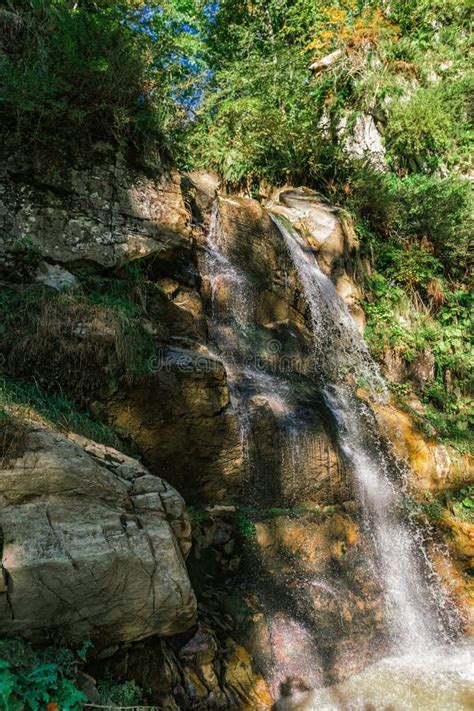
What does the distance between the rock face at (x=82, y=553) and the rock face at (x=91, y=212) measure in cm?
295

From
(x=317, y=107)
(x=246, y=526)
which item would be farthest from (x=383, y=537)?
(x=317, y=107)

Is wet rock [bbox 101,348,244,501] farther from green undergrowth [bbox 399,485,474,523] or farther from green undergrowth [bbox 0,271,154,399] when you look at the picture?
green undergrowth [bbox 399,485,474,523]

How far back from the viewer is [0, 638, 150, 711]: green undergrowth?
209 centimetres

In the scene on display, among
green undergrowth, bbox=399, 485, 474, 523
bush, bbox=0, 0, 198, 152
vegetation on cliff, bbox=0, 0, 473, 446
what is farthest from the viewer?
green undergrowth, bbox=399, 485, 474, 523

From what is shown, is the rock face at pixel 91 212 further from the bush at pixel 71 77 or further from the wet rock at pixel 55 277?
the bush at pixel 71 77

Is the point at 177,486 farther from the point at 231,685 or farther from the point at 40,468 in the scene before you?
the point at 40,468

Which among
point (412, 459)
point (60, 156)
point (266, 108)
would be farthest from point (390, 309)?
point (60, 156)

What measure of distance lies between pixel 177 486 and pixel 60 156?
4.24 meters

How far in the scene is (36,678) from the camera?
87.1 inches

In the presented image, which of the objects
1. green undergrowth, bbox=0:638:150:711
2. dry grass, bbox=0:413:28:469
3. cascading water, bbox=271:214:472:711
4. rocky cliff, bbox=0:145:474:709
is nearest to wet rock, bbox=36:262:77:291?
rocky cliff, bbox=0:145:474:709

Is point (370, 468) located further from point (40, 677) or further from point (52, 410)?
point (40, 677)

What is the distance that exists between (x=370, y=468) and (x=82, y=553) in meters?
4.30

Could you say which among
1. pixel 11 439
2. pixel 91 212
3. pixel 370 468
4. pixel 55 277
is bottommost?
pixel 370 468

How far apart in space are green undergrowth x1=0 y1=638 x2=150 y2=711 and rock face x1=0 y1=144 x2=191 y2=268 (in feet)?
12.9
